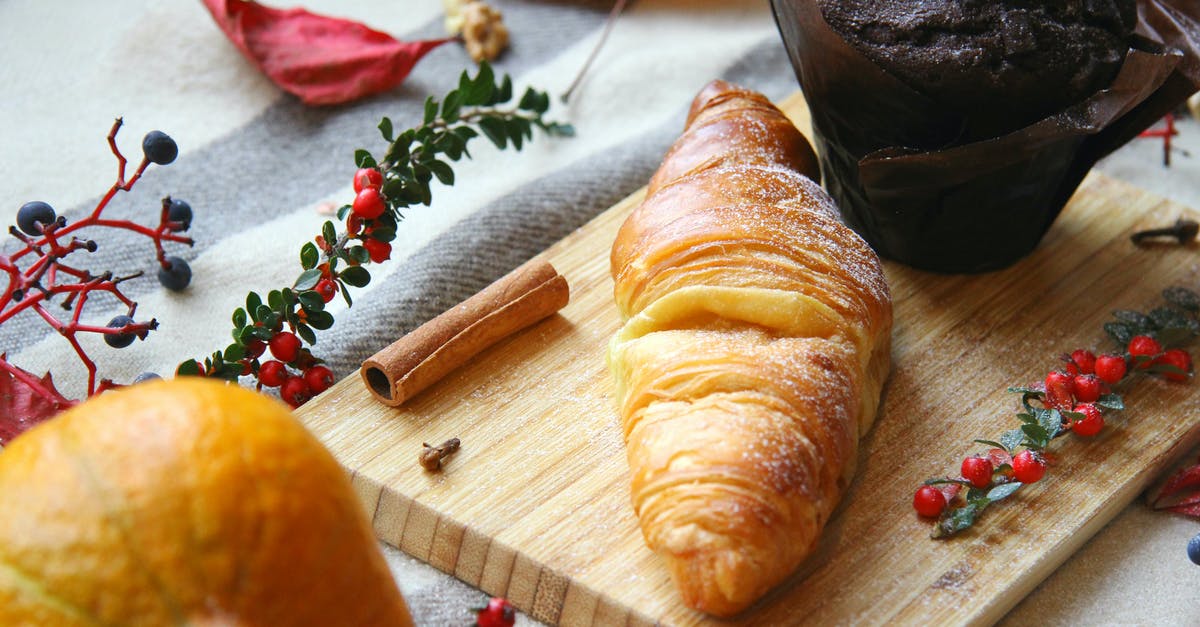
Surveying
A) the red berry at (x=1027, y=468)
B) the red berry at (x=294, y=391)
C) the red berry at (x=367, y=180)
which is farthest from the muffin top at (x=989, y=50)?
the red berry at (x=294, y=391)

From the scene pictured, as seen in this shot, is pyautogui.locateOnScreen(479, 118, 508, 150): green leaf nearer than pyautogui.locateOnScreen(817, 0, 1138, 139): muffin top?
No

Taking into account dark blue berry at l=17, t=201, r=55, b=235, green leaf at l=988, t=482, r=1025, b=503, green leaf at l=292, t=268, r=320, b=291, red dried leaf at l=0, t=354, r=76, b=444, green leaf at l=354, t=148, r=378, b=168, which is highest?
dark blue berry at l=17, t=201, r=55, b=235

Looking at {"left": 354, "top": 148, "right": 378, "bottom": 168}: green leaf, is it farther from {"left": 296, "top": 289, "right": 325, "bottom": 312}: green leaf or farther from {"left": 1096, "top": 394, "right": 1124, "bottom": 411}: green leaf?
{"left": 1096, "top": 394, "right": 1124, "bottom": 411}: green leaf

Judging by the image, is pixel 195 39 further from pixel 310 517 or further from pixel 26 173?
pixel 310 517

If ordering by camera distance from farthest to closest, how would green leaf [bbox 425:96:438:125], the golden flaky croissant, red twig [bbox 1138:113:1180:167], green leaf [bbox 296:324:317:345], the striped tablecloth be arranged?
red twig [bbox 1138:113:1180:167] < green leaf [bbox 425:96:438:125] < the striped tablecloth < green leaf [bbox 296:324:317:345] < the golden flaky croissant

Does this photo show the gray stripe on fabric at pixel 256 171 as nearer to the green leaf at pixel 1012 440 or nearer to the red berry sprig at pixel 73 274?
the red berry sprig at pixel 73 274

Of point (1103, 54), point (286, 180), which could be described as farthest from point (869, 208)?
point (286, 180)

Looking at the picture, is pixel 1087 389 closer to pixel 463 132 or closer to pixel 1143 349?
pixel 1143 349

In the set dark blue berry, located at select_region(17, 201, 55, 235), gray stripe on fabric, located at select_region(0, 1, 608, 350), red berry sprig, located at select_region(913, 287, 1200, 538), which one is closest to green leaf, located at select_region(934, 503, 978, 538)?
red berry sprig, located at select_region(913, 287, 1200, 538)
